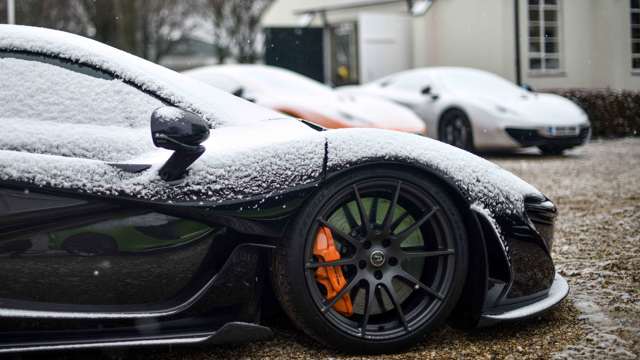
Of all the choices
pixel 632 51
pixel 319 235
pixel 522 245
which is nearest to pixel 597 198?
pixel 632 51

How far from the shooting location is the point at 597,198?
692 centimetres

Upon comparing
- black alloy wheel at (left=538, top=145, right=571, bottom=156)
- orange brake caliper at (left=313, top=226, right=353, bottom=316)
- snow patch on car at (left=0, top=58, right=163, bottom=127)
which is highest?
snow patch on car at (left=0, top=58, right=163, bottom=127)

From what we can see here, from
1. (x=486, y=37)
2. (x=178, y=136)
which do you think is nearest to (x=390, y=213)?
(x=178, y=136)

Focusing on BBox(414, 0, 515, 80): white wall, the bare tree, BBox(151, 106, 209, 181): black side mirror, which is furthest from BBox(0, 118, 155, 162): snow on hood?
the bare tree

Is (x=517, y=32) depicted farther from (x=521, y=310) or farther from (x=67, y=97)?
(x=67, y=97)

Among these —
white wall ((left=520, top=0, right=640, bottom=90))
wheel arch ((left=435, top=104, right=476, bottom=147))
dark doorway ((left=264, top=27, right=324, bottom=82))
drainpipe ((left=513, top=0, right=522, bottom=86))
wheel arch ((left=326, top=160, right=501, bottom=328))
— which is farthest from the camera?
dark doorway ((left=264, top=27, right=324, bottom=82))

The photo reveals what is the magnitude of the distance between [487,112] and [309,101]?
303 centimetres

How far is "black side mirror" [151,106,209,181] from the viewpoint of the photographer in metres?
2.52

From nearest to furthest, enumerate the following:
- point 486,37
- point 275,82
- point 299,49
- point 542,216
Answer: point 542,216 → point 275,82 → point 486,37 → point 299,49

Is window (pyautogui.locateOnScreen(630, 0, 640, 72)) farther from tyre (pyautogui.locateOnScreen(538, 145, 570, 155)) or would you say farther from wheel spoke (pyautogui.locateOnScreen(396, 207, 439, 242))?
wheel spoke (pyautogui.locateOnScreen(396, 207, 439, 242))

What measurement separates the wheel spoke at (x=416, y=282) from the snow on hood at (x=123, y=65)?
77cm

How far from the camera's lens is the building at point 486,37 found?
8.59 meters

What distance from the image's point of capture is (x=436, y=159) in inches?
112

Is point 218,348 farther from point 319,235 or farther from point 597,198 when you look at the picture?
point 597,198
